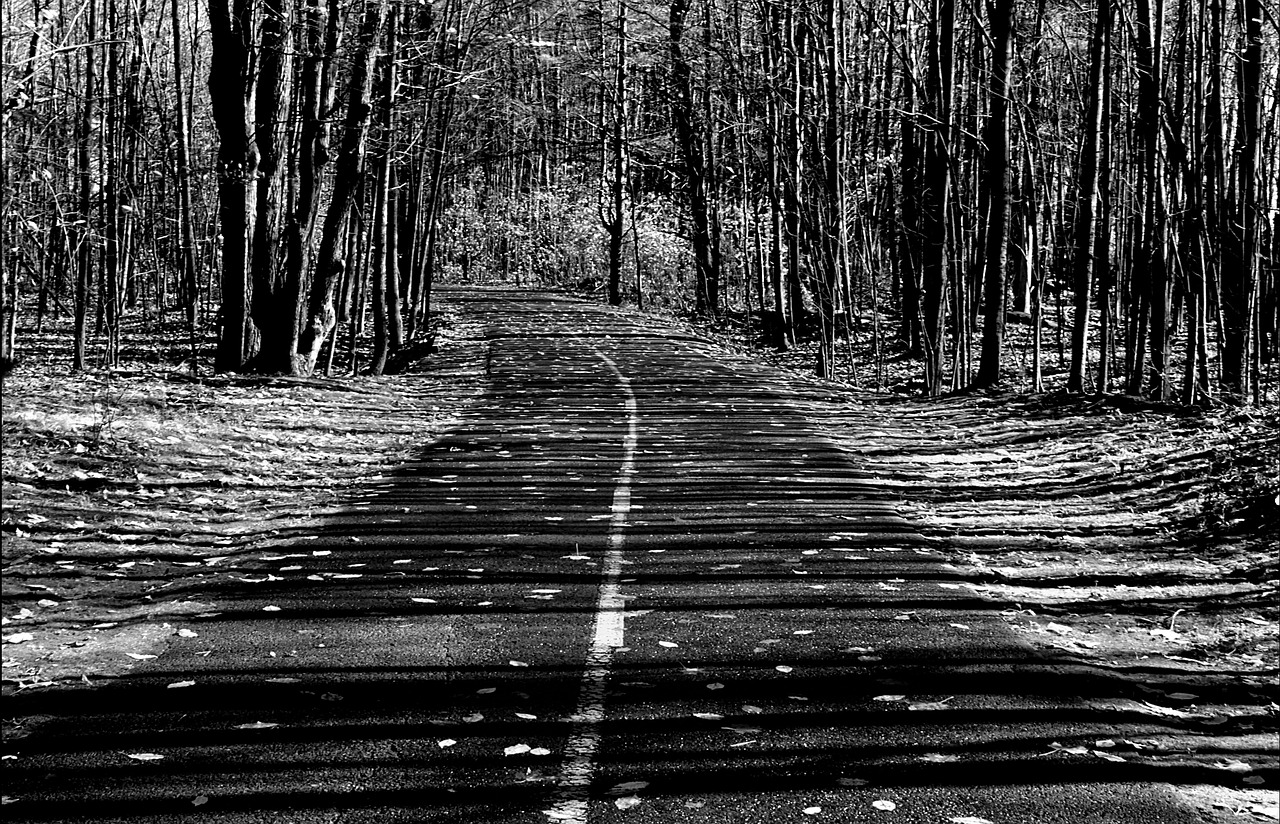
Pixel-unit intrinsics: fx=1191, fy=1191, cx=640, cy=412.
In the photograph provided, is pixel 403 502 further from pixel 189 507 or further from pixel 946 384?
pixel 946 384

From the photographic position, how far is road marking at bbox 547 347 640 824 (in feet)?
16.4

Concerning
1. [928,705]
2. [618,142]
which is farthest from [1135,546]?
[618,142]

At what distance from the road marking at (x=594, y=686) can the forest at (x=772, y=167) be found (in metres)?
6.60

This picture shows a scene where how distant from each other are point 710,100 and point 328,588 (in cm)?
3512

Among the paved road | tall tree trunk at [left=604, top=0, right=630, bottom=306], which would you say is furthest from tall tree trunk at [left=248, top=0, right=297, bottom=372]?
tall tree trunk at [left=604, top=0, right=630, bottom=306]

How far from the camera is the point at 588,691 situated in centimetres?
638

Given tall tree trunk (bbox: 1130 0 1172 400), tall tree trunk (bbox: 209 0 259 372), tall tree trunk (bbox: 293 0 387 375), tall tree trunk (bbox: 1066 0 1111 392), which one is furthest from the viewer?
tall tree trunk (bbox: 293 0 387 375)

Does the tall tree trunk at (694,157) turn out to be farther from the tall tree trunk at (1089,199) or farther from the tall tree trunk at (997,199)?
the tall tree trunk at (1089,199)

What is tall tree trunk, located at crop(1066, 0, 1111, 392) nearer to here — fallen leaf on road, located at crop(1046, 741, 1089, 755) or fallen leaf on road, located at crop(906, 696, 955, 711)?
fallen leaf on road, located at crop(906, 696, 955, 711)

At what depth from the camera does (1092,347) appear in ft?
113

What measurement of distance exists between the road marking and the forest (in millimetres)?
6595

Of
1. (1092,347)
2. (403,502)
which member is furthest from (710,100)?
(403,502)

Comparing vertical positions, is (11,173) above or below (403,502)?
above

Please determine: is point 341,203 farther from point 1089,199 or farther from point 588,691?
point 588,691
